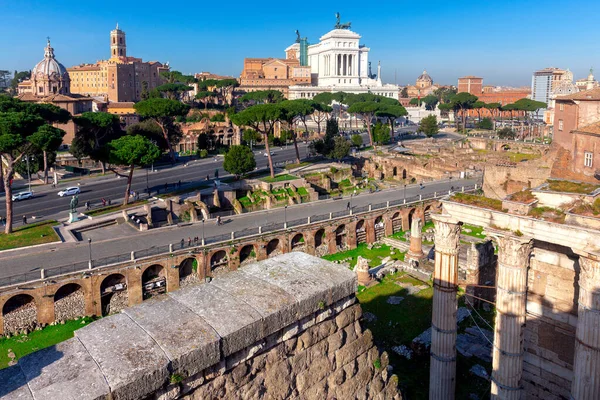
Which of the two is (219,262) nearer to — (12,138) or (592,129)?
(12,138)

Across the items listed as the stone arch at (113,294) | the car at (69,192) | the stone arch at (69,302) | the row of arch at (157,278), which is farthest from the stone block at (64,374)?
the car at (69,192)

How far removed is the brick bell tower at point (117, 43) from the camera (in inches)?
3866

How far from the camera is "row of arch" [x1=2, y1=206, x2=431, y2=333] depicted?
19.8 m

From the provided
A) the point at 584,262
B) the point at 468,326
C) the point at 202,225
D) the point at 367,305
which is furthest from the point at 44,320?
the point at 584,262


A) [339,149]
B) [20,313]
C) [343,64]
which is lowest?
[20,313]

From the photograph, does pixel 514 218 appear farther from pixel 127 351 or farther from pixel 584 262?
pixel 127 351

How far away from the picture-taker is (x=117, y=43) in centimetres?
9838

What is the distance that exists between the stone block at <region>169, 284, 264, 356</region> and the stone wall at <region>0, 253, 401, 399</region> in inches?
0.4

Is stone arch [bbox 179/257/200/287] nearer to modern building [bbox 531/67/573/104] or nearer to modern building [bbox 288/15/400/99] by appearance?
modern building [bbox 288/15/400/99]

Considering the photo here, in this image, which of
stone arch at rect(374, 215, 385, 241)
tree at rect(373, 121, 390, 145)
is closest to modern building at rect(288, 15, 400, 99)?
tree at rect(373, 121, 390, 145)

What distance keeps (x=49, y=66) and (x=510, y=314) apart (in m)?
75.2

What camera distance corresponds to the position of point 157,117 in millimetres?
45938

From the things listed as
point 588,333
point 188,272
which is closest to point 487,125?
point 188,272

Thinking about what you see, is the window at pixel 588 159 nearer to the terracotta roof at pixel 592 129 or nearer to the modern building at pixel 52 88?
the terracotta roof at pixel 592 129
